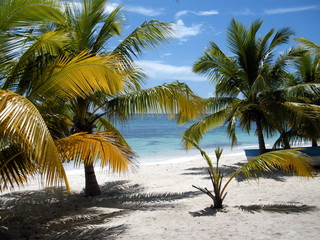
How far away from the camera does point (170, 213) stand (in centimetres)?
517

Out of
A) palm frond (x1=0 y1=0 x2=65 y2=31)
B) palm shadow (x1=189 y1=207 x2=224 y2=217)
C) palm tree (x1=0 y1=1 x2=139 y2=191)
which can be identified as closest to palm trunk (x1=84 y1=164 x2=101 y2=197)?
palm tree (x1=0 y1=1 x2=139 y2=191)

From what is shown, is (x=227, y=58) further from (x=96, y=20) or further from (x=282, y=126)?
(x=96, y=20)

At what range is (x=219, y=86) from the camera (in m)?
10.8

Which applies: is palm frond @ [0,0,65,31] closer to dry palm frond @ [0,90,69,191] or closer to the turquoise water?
dry palm frond @ [0,90,69,191]

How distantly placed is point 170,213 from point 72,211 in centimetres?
219

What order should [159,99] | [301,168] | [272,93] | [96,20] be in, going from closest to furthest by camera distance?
[301,168] < [159,99] < [96,20] < [272,93]

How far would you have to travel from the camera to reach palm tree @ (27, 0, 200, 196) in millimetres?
5777

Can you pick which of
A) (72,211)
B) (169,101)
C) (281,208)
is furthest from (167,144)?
(281,208)

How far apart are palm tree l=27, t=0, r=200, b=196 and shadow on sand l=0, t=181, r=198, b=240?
877 millimetres

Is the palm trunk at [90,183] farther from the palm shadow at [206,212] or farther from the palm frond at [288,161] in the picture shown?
the palm frond at [288,161]

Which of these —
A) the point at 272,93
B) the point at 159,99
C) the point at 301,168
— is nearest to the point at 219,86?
the point at 272,93

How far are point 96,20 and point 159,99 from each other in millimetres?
2547

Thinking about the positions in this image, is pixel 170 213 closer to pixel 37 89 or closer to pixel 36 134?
pixel 37 89

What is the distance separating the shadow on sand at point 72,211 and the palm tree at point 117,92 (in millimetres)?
877
